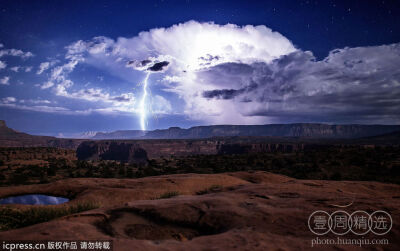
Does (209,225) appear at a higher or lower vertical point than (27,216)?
higher

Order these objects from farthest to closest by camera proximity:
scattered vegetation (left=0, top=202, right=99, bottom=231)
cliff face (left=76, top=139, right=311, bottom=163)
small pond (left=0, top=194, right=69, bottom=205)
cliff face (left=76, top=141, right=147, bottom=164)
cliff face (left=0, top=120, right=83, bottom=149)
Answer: cliff face (left=76, top=141, right=147, bottom=164), cliff face (left=76, top=139, right=311, bottom=163), cliff face (left=0, top=120, right=83, bottom=149), small pond (left=0, top=194, right=69, bottom=205), scattered vegetation (left=0, top=202, right=99, bottom=231)

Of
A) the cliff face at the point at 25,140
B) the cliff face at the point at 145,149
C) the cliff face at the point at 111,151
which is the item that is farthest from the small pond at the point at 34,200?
the cliff face at the point at 25,140

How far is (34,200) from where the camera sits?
13359 mm

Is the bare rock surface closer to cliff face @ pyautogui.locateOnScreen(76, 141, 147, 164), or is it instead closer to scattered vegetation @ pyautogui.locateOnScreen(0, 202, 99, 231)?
scattered vegetation @ pyautogui.locateOnScreen(0, 202, 99, 231)

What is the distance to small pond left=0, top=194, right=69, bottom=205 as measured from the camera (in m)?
12.9

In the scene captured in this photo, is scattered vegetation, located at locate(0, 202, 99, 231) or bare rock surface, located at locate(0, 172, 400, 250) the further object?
scattered vegetation, located at locate(0, 202, 99, 231)

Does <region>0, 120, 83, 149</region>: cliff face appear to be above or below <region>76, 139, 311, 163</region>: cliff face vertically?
above

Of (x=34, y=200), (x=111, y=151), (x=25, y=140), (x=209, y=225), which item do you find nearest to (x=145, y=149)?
(x=111, y=151)

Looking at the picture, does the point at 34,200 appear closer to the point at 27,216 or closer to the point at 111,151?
the point at 27,216

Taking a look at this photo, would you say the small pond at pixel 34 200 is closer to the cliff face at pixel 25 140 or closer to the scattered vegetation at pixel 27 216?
the scattered vegetation at pixel 27 216

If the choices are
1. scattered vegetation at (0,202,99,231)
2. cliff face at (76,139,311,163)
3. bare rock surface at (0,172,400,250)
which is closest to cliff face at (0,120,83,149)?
cliff face at (76,139,311,163)

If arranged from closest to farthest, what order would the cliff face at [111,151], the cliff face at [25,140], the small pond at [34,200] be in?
the small pond at [34,200], the cliff face at [25,140], the cliff face at [111,151]

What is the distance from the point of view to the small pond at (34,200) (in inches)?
508

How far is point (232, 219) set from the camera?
5.76 meters
